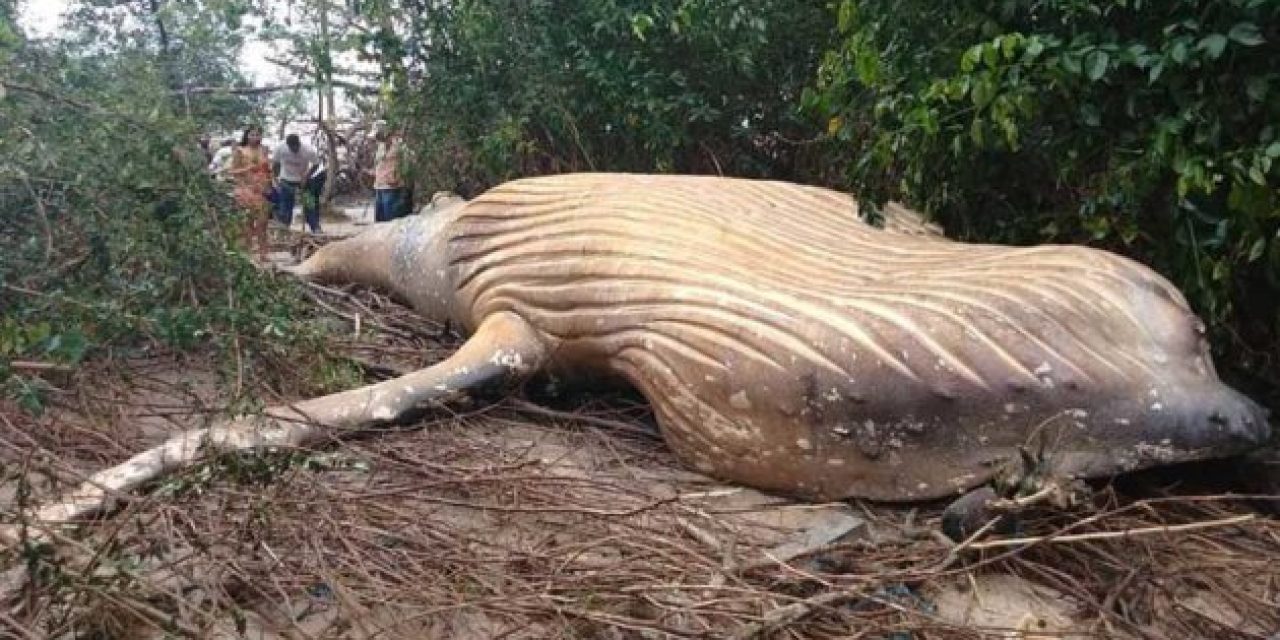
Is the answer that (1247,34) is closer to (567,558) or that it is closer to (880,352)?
(880,352)

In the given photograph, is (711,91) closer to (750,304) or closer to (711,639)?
(750,304)

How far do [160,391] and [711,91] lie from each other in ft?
11.7

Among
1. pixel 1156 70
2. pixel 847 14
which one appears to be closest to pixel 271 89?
pixel 847 14

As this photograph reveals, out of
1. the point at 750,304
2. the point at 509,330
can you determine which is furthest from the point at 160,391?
the point at 750,304

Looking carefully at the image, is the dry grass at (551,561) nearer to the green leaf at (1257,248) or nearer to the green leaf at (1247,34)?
the green leaf at (1257,248)

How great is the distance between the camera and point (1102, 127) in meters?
3.73

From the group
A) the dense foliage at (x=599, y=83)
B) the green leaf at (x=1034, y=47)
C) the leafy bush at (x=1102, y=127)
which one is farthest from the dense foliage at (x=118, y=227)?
the dense foliage at (x=599, y=83)

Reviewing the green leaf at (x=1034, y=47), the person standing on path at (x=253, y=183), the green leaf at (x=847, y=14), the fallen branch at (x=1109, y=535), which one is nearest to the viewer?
the fallen branch at (x=1109, y=535)

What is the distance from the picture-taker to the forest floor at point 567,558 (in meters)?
2.53

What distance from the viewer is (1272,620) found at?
2.77m

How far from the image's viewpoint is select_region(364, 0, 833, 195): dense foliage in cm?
625

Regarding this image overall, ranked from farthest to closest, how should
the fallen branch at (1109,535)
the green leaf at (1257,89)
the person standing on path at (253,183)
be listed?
1. the person standing on path at (253,183)
2. the green leaf at (1257,89)
3. the fallen branch at (1109,535)

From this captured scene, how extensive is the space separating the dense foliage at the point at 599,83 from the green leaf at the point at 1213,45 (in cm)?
290

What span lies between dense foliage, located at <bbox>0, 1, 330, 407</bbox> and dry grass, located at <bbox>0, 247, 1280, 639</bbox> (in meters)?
0.48
